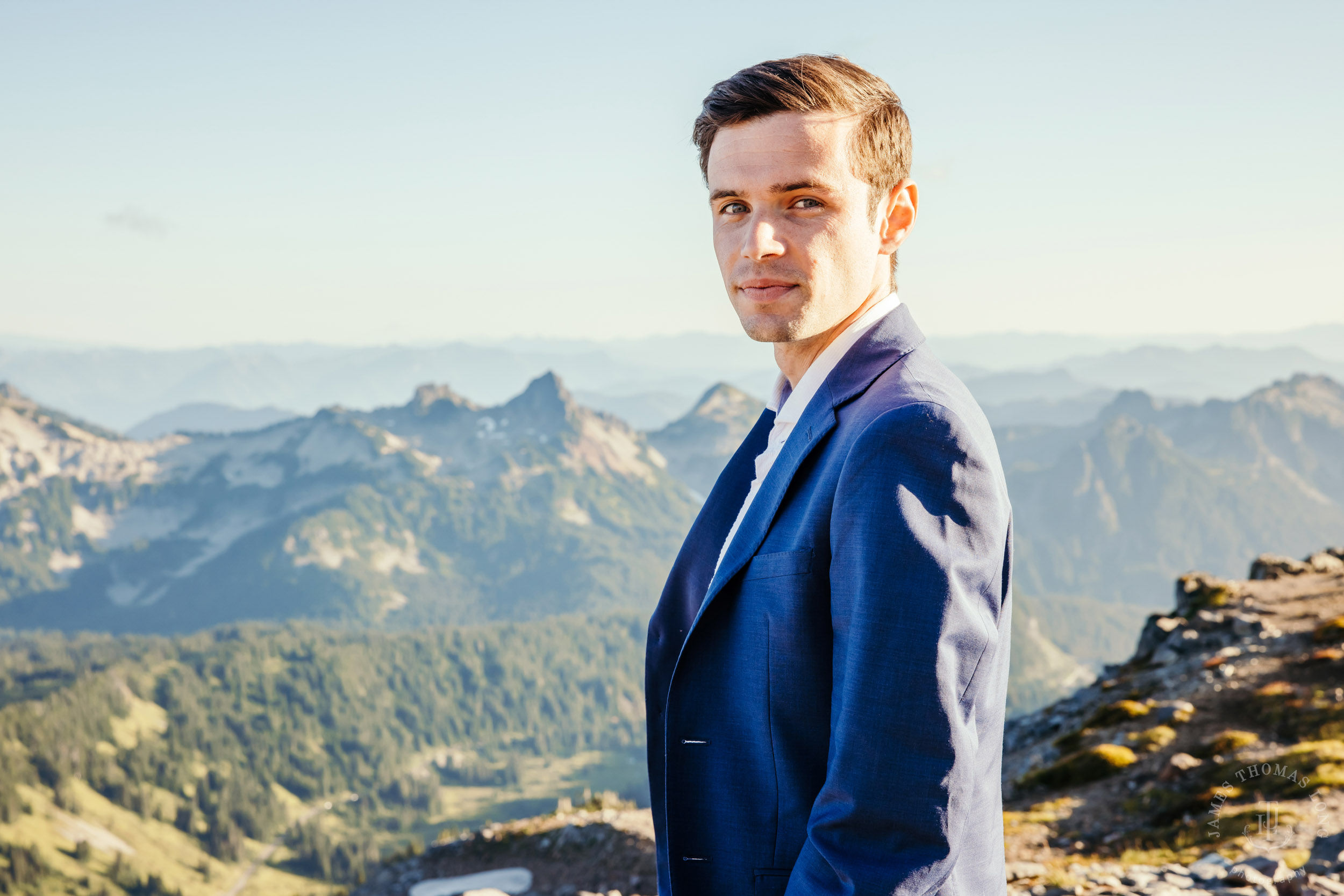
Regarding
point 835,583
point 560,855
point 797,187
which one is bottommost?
point 560,855

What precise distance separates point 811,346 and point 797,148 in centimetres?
78

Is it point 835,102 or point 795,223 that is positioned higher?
point 835,102

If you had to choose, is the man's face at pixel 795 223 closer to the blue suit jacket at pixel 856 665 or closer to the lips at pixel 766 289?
the lips at pixel 766 289

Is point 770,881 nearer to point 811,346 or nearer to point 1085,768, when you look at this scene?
point 811,346

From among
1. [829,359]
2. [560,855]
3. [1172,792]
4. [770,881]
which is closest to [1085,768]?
[1172,792]

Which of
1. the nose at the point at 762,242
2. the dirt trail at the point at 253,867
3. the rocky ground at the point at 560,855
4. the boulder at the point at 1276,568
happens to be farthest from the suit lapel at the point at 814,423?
the dirt trail at the point at 253,867

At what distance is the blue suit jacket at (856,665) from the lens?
8.35 feet

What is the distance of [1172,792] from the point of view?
18453 mm

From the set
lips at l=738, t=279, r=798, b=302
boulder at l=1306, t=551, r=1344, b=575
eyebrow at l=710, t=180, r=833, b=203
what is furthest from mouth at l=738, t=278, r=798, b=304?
boulder at l=1306, t=551, r=1344, b=575

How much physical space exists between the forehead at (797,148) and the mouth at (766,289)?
1.11 feet

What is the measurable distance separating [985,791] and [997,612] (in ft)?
2.25

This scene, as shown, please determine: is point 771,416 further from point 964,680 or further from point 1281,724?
point 1281,724

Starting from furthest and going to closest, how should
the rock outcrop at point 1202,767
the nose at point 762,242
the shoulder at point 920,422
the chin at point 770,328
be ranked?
the rock outcrop at point 1202,767, the chin at point 770,328, the nose at point 762,242, the shoulder at point 920,422

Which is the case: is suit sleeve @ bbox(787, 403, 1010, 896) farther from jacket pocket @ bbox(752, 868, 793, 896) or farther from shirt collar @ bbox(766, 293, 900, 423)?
shirt collar @ bbox(766, 293, 900, 423)
